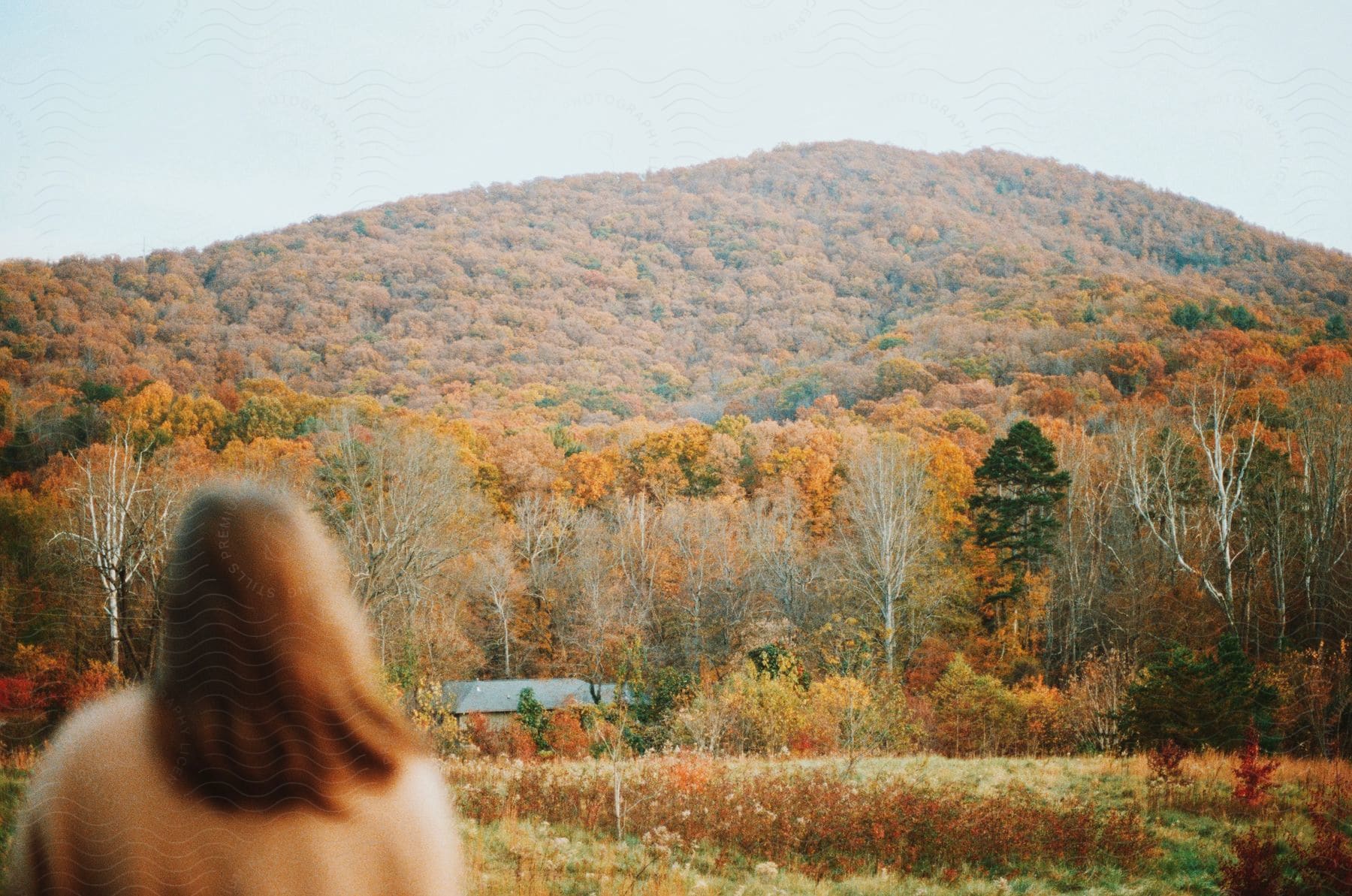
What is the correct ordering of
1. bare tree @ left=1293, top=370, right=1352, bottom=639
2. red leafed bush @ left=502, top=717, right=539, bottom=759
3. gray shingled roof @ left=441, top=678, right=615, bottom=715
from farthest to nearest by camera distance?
gray shingled roof @ left=441, top=678, right=615, bottom=715
bare tree @ left=1293, top=370, right=1352, bottom=639
red leafed bush @ left=502, top=717, right=539, bottom=759

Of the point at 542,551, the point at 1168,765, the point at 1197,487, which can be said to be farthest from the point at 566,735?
the point at 1197,487

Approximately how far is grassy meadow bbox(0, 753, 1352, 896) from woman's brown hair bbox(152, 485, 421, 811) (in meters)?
5.33

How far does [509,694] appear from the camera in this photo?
1188 inches

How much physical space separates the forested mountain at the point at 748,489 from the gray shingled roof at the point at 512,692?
60.3 inches

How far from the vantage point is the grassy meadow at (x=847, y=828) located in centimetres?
743

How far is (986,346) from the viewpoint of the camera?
70688 millimetres

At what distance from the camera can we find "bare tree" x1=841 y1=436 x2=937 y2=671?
31156 millimetres

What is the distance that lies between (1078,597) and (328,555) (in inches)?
1376

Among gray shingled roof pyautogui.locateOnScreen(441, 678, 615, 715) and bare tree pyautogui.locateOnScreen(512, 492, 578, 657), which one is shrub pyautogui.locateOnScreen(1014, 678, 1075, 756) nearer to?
gray shingled roof pyautogui.locateOnScreen(441, 678, 615, 715)

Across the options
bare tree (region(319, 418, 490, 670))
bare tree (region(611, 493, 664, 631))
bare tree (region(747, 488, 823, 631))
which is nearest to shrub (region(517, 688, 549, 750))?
bare tree (region(319, 418, 490, 670))

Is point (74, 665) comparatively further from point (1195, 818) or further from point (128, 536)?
point (1195, 818)

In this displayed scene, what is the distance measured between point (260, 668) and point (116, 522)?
75.2 feet

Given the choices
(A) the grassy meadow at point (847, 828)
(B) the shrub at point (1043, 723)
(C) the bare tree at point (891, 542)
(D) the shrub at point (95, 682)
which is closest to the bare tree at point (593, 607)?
(C) the bare tree at point (891, 542)

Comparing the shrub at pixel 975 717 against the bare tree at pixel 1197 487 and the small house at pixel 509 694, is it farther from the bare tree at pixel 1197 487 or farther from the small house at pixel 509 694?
the small house at pixel 509 694
